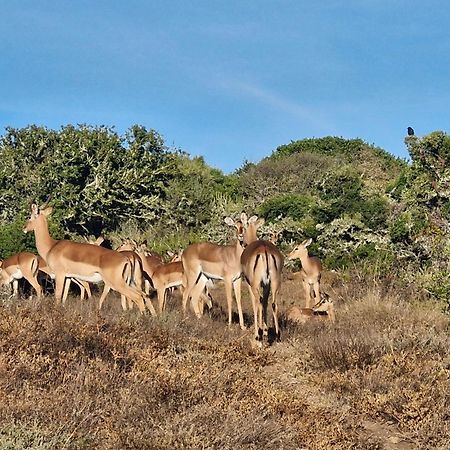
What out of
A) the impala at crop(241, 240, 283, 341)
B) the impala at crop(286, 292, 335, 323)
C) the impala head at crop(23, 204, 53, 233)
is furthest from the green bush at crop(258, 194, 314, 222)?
the impala at crop(241, 240, 283, 341)

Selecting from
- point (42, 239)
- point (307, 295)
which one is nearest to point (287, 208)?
point (307, 295)

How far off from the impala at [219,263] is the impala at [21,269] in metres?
3.61

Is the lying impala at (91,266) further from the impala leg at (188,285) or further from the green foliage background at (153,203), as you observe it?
the green foliage background at (153,203)

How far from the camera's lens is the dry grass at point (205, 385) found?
5.48 m

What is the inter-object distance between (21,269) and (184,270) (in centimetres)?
398

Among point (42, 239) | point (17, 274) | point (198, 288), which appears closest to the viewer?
point (42, 239)

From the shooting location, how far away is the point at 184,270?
45.5 feet

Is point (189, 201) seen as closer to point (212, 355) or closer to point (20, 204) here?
point (20, 204)

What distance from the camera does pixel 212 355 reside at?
325 inches

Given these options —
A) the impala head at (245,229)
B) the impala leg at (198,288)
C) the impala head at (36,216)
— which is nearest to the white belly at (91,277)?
the impala head at (36,216)

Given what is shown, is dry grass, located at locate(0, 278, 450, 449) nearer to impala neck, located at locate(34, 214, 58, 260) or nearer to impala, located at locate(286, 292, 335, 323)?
impala, located at locate(286, 292, 335, 323)

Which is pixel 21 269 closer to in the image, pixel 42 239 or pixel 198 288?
pixel 42 239

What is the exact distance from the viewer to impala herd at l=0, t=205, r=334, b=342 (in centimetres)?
1052

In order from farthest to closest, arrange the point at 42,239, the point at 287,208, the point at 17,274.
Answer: the point at 287,208 < the point at 17,274 < the point at 42,239
